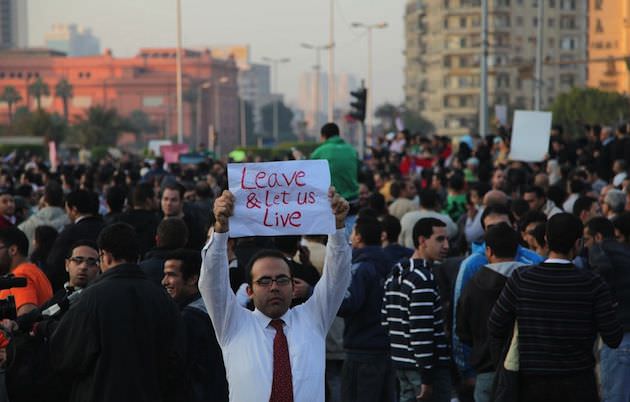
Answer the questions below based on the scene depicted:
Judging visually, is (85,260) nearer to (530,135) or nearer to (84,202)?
(84,202)

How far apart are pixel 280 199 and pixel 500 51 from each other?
111 m

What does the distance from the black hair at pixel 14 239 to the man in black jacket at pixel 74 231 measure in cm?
118

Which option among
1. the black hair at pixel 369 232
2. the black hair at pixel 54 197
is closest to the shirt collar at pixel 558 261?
the black hair at pixel 369 232

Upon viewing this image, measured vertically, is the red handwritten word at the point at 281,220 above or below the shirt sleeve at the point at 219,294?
above

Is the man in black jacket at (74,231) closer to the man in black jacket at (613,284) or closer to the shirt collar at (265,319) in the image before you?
the man in black jacket at (613,284)

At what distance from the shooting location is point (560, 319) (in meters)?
6.88

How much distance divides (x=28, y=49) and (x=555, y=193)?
16233cm

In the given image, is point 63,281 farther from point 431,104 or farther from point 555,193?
point 431,104

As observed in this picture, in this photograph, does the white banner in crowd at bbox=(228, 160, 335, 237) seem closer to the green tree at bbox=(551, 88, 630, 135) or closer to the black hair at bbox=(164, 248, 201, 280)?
the black hair at bbox=(164, 248, 201, 280)

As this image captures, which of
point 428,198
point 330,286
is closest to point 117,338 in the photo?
point 330,286

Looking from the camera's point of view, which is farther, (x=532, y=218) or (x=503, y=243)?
(x=532, y=218)

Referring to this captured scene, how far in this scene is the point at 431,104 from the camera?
407 feet

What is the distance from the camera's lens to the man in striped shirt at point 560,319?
688cm

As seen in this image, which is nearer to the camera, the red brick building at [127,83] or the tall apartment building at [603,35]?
the tall apartment building at [603,35]
